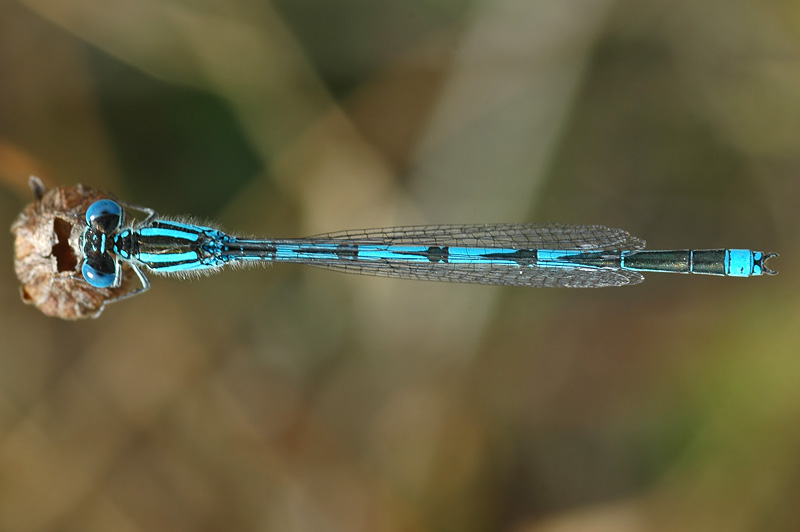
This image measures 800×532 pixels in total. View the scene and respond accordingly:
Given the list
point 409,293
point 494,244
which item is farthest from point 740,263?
point 409,293

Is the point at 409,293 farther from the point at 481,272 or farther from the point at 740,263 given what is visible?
the point at 740,263

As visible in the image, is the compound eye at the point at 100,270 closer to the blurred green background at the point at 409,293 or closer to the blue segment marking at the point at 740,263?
the blurred green background at the point at 409,293

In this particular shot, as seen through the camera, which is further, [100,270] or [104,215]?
[104,215]

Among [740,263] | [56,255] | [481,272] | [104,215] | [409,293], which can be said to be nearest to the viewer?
[56,255]

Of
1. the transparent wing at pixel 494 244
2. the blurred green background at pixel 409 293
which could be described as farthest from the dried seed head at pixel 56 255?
the transparent wing at pixel 494 244

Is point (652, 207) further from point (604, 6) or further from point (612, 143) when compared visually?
point (604, 6)

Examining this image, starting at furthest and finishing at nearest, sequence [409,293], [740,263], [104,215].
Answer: [409,293], [740,263], [104,215]

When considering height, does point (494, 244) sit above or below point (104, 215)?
above
